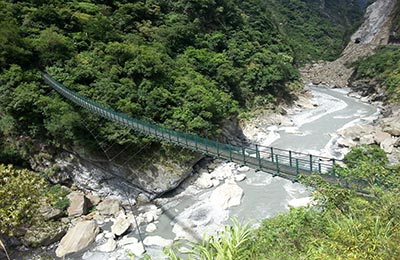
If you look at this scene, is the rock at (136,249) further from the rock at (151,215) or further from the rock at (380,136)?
the rock at (380,136)

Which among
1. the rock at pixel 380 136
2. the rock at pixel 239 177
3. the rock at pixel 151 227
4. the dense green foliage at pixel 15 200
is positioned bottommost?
the rock at pixel 380 136

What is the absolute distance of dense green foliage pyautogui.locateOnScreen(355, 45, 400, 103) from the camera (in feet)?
97.1

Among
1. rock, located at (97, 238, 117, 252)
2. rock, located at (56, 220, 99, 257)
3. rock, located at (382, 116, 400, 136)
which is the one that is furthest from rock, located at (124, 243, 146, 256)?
rock, located at (382, 116, 400, 136)

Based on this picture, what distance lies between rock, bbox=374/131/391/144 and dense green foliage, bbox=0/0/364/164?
31.1 ft

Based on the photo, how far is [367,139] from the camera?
2023 cm

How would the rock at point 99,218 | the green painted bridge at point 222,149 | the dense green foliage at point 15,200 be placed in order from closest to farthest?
the dense green foliage at point 15,200 → the green painted bridge at point 222,149 → the rock at point 99,218

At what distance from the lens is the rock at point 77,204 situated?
13.7m

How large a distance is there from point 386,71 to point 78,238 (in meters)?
34.9

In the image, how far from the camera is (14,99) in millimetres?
14055

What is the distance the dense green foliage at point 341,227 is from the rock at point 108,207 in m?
8.44

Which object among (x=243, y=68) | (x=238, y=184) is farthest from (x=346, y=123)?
(x=238, y=184)

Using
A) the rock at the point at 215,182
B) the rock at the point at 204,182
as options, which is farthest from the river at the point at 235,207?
the rock at the point at 215,182

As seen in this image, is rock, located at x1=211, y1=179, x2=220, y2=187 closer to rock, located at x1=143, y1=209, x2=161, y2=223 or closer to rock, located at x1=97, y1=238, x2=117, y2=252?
rock, located at x1=143, y1=209, x2=161, y2=223

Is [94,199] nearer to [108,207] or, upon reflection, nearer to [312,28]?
[108,207]
